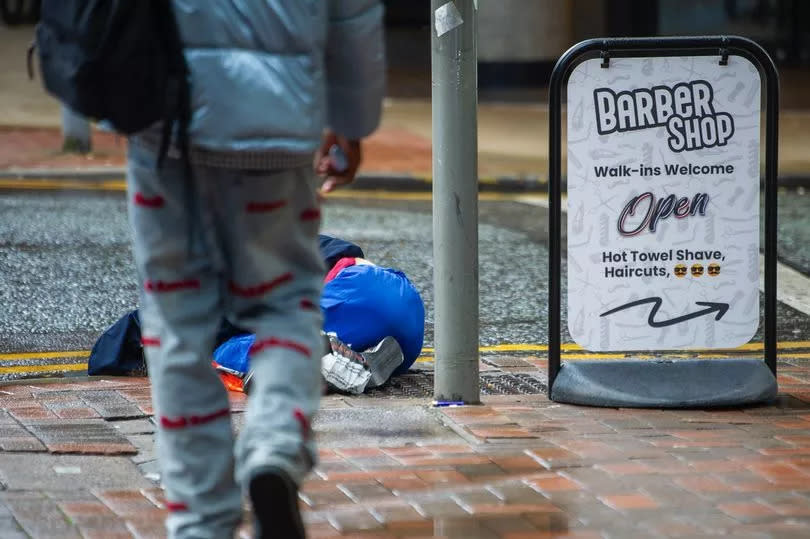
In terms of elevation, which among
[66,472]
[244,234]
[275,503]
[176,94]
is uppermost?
[176,94]

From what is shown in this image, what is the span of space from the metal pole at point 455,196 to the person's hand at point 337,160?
4.80 ft

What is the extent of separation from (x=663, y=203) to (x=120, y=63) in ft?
8.74

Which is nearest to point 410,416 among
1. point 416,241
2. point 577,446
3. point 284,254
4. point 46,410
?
point 577,446

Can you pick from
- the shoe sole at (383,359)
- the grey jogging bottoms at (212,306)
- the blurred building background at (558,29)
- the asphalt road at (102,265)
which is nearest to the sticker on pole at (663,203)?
the shoe sole at (383,359)

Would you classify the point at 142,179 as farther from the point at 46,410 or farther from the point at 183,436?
the point at 46,410

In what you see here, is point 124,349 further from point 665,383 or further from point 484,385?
point 665,383

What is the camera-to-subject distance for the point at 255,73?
108 inches

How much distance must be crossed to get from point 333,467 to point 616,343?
1394mm

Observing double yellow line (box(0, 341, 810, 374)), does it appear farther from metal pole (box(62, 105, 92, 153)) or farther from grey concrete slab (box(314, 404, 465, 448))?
metal pole (box(62, 105, 92, 153))

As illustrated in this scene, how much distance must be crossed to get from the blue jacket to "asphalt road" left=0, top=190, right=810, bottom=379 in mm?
3137

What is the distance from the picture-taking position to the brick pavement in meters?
3.47

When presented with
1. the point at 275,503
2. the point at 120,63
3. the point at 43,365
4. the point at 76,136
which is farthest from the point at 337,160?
the point at 76,136

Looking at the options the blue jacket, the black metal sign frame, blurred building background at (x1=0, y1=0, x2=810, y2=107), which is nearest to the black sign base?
the black metal sign frame

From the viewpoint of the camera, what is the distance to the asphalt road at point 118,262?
21.2 feet
